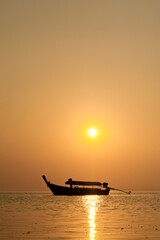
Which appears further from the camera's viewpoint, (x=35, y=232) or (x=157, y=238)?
(x=35, y=232)

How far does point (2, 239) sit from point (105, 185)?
126 m

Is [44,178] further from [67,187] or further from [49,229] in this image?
[49,229]

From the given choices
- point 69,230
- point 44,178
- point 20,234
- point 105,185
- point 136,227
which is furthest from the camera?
point 105,185

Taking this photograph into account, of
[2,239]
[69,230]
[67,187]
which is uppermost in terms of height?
[67,187]

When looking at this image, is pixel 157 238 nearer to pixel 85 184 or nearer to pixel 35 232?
pixel 35 232

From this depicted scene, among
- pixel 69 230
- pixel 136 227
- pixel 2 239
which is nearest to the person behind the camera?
pixel 2 239

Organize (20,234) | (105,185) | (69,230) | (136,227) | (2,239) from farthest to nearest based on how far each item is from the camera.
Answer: (105,185) < (136,227) < (69,230) < (20,234) < (2,239)

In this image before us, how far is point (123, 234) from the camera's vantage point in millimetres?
32812

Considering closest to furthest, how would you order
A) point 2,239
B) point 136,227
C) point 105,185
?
point 2,239, point 136,227, point 105,185

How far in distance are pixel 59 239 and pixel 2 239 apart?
3.84m

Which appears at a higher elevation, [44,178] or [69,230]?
[44,178]

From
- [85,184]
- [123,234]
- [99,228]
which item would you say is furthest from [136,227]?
[85,184]

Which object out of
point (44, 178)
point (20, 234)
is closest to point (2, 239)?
point (20, 234)

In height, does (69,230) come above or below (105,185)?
below
